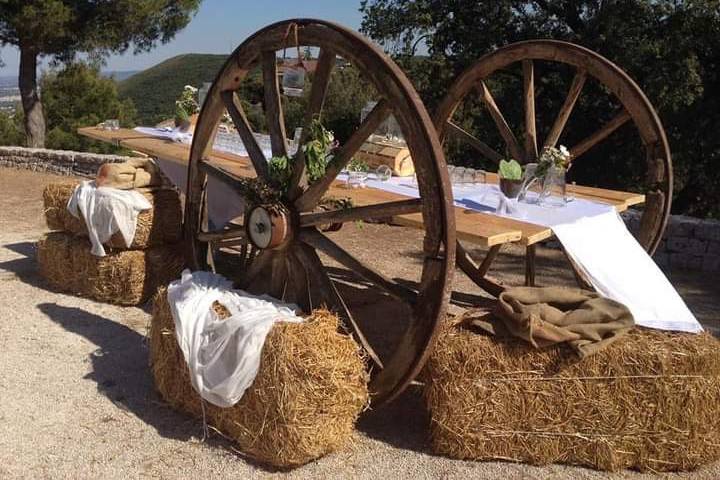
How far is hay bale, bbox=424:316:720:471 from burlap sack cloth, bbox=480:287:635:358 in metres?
0.05

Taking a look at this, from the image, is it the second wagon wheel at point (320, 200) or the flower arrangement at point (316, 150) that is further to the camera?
the flower arrangement at point (316, 150)

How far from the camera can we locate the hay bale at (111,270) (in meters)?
4.57

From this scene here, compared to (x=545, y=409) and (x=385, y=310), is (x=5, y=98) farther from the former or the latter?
(x=545, y=409)

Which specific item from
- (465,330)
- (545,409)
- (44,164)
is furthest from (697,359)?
(44,164)

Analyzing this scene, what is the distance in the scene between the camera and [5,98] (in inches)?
858

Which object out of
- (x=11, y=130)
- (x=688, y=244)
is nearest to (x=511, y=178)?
(x=688, y=244)

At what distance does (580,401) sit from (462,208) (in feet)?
3.47

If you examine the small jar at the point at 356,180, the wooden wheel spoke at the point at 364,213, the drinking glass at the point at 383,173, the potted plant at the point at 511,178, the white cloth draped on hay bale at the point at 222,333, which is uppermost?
the potted plant at the point at 511,178

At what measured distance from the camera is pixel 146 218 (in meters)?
4.55

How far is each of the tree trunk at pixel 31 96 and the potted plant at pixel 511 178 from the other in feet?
34.8

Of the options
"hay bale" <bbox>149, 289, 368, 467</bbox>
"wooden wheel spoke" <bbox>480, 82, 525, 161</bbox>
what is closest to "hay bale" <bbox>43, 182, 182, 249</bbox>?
"hay bale" <bbox>149, 289, 368, 467</bbox>

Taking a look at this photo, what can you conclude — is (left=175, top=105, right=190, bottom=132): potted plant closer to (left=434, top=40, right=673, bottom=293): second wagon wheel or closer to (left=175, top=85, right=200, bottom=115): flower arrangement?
(left=175, top=85, right=200, bottom=115): flower arrangement

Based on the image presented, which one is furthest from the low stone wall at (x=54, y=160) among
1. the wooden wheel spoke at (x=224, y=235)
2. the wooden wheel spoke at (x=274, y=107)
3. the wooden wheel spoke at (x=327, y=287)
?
the wooden wheel spoke at (x=327, y=287)

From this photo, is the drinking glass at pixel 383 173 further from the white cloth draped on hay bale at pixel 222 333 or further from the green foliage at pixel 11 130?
the green foliage at pixel 11 130
